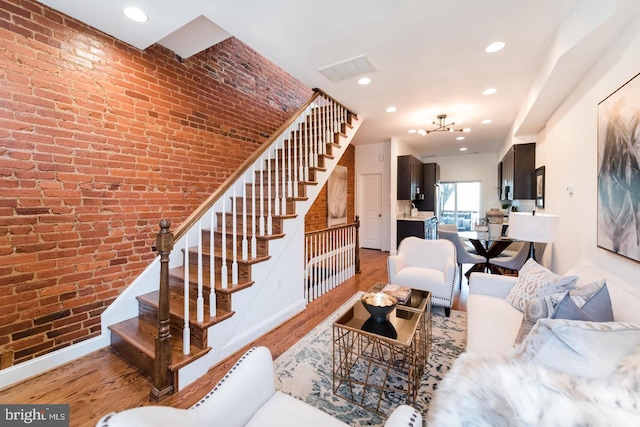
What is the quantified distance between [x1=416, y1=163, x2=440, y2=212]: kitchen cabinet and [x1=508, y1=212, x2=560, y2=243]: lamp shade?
4.52 metres

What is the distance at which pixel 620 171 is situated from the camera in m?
1.69

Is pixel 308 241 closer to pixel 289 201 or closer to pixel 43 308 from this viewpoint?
pixel 289 201

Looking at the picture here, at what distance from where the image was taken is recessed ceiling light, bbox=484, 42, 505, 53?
2379mm

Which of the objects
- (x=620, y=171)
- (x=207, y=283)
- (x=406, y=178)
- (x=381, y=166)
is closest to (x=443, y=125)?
(x=406, y=178)

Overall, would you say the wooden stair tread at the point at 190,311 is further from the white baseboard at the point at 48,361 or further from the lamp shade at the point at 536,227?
the lamp shade at the point at 536,227

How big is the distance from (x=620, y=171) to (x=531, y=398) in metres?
1.86

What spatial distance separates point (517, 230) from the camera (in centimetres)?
263

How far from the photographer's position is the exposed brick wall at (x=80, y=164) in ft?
6.13

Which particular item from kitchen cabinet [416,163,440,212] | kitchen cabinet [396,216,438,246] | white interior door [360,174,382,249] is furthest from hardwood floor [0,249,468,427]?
kitchen cabinet [416,163,440,212]

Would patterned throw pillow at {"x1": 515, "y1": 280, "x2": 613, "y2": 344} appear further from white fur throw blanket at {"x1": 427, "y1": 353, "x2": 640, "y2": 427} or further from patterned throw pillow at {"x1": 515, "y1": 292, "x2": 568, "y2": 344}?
white fur throw blanket at {"x1": 427, "y1": 353, "x2": 640, "y2": 427}

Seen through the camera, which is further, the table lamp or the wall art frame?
the wall art frame

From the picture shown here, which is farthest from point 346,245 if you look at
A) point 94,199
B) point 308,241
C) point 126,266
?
point 94,199

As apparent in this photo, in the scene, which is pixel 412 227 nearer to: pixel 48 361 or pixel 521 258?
pixel 521 258

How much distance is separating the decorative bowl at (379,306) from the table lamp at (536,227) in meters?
1.67
